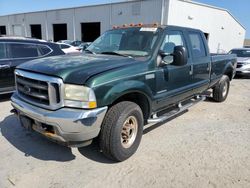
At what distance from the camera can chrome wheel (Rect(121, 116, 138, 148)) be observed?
350 centimetres

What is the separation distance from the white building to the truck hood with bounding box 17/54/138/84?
19.5 m

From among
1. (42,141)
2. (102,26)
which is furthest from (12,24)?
(42,141)

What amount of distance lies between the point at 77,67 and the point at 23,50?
4172 millimetres

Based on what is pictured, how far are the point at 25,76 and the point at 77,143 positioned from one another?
1.25 meters

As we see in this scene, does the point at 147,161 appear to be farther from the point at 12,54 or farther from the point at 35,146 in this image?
the point at 12,54

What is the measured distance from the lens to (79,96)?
288 centimetres

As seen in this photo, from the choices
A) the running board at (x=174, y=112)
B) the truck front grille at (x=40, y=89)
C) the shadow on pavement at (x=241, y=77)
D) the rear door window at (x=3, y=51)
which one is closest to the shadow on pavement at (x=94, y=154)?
the running board at (x=174, y=112)

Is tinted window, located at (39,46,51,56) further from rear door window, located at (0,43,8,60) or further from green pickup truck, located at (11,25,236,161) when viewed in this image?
green pickup truck, located at (11,25,236,161)

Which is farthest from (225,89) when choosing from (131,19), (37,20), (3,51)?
(37,20)

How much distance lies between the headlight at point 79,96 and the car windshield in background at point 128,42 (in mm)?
1359

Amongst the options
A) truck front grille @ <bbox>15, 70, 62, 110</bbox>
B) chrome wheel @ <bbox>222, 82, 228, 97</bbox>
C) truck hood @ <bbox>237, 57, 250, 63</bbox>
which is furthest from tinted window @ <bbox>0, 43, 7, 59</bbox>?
truck hood @ <bbox>237, 57, 250, 63</bbox>

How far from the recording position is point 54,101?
2939 millimetres

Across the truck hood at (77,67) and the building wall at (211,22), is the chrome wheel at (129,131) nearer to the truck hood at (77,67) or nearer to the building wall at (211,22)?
the truck hood at (77,67)

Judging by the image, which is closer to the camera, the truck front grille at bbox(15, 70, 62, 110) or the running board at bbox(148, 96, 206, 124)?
the truck front grille at bbox(15, 70, 62, 110)
